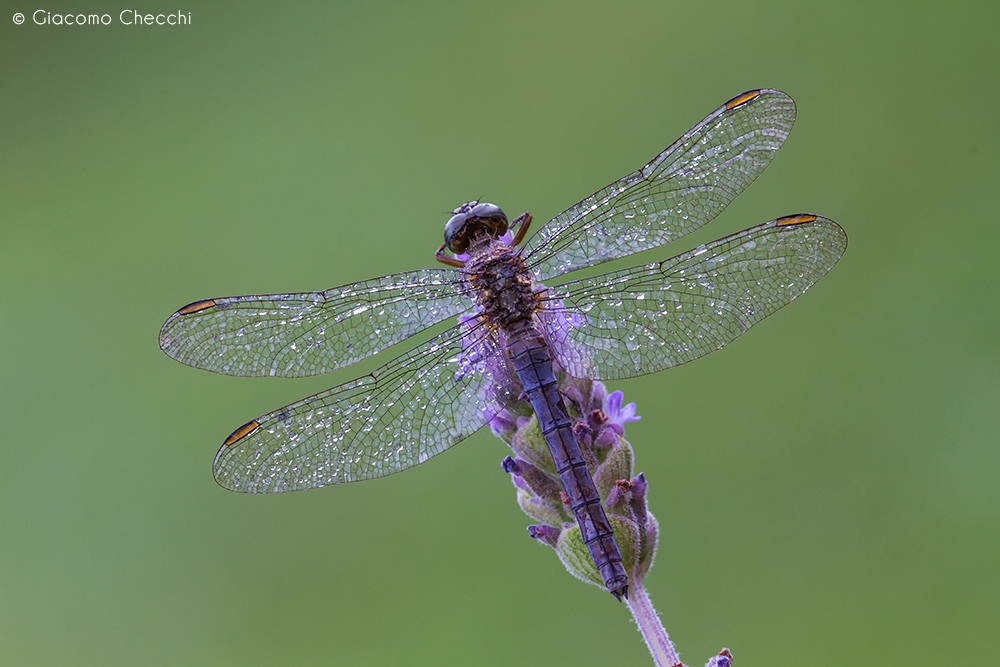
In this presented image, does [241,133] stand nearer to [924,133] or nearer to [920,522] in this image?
[924,133]

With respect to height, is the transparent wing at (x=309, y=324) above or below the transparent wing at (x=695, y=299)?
above

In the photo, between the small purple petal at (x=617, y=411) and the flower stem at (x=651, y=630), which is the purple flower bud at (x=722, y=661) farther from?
the small purple petal at (x=617, y=411)

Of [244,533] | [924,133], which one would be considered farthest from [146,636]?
[924,133]

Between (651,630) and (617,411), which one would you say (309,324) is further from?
(651,630)

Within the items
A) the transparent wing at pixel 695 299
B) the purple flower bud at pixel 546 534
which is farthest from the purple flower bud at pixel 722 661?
the transparent wing at pixel 695 299

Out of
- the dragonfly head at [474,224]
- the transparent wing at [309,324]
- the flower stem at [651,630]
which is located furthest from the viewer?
the dragonfly head at [474,224]

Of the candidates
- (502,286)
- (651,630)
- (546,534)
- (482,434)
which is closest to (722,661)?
(651,630)
